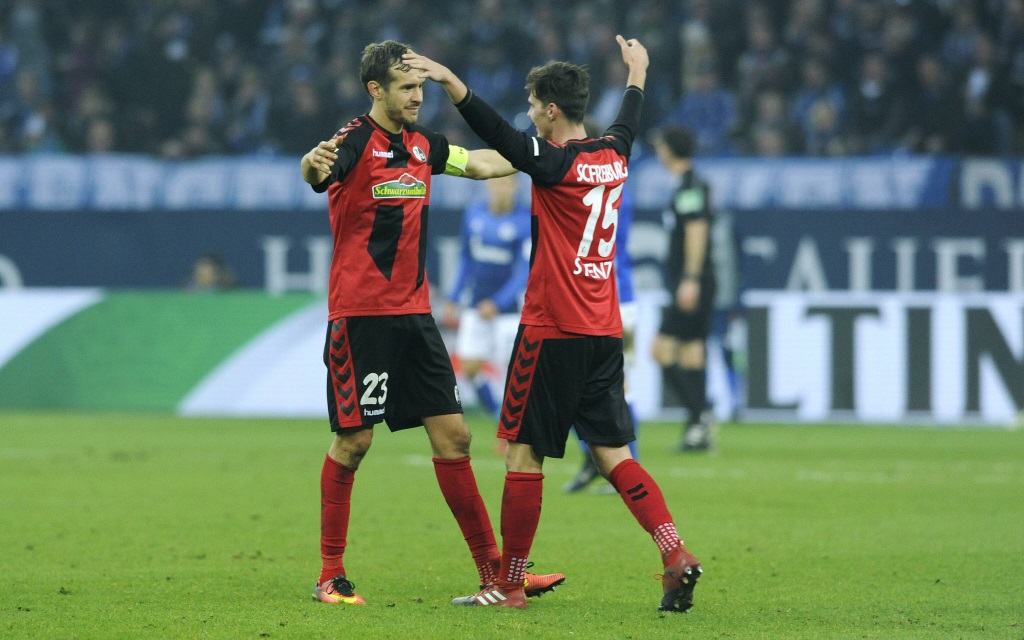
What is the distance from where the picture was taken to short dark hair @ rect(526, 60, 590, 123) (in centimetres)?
528

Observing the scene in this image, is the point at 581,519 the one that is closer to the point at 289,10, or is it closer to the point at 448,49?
the point at 448,49

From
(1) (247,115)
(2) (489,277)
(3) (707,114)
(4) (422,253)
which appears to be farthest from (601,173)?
(1) (247,115)

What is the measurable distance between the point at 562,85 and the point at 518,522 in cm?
159

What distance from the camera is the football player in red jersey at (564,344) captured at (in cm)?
528

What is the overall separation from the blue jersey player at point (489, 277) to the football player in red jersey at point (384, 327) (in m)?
5.97

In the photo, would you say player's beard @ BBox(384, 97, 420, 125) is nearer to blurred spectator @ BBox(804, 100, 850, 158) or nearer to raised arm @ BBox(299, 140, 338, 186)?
raised arm @ BBox(299, 140, 338, 186)

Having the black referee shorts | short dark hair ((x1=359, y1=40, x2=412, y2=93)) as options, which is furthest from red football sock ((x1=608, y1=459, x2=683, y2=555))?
the black referee shorts

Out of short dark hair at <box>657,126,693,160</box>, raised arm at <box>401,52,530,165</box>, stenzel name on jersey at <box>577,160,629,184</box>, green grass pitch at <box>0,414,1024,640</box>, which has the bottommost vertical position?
green grass pitch at <box>0,414,1024,640</box>

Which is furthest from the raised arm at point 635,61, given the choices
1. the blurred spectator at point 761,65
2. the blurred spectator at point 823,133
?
the blurred spectator at point 761,65

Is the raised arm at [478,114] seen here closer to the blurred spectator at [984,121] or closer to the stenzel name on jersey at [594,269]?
the stenzel name on jersey at [594,269]

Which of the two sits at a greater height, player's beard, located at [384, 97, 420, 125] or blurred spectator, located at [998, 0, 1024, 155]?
blurred spectator, located at [998, 0, 1024, 155]

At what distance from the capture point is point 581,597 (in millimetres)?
5555

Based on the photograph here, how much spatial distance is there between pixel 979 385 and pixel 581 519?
22.2 feet

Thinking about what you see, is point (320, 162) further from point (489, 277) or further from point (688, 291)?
point (489, 277)
